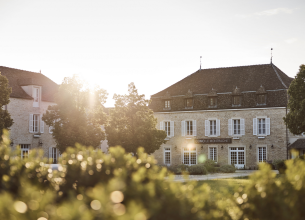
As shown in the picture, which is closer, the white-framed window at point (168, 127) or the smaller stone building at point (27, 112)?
the smaller stone building at point (27, 112)

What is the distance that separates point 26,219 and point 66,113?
89.4 feet

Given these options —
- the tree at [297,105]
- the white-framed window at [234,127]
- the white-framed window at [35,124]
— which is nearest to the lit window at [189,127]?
the white-framed window at [234,127]

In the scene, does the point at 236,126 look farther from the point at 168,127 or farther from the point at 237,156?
the point at 168,127

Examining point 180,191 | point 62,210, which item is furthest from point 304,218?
point 62,210

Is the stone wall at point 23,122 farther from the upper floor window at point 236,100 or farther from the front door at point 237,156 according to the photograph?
the upper floor window at point 236,100

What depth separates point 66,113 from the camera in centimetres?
3038

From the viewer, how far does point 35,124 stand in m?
39.2

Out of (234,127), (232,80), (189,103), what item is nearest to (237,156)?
(234,127)

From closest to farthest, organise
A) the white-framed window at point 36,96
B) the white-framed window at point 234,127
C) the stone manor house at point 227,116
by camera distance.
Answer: the stone manor house at point 227,116 → the white-framed window at point 36,96 → the white-framed window at point 234,127

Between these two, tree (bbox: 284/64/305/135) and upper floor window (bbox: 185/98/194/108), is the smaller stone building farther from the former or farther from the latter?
tree (bbox: 284/64/305/135)

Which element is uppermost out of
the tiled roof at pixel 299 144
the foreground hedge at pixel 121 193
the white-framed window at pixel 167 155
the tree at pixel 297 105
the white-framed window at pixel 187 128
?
the tree at pixel 297 105

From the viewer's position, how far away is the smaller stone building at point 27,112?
37.1 metres

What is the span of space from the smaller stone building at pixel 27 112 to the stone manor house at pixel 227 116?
11750mm

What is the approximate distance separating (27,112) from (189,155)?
666 inches
